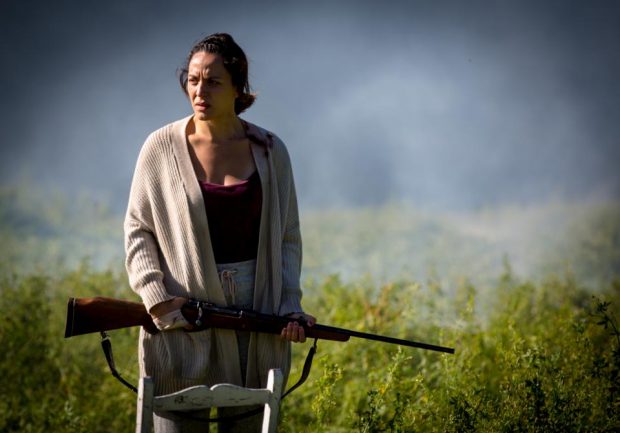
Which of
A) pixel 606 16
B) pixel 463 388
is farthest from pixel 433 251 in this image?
pixel 463 388

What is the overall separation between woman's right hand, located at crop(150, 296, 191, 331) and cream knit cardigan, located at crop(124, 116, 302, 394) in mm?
28

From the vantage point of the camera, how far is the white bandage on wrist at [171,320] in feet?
9.57

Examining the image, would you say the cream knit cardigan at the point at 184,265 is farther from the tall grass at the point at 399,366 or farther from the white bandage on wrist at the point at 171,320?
the tall grass at the point at 399,366

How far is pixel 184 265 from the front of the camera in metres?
2.98

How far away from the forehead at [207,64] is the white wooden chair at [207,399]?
3.70 ft

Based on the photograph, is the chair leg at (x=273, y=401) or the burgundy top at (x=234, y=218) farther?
the burgundy top at (x=234, y=218)

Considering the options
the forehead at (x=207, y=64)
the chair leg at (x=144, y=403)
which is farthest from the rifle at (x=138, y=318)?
the forehead at (x=207, y=64)

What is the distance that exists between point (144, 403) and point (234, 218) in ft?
2.62

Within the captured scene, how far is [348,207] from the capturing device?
808cm

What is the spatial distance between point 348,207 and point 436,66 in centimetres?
163

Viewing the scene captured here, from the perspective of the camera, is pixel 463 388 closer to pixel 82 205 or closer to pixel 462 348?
pixel 462 348

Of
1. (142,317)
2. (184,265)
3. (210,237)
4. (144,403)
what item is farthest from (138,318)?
(144,403)

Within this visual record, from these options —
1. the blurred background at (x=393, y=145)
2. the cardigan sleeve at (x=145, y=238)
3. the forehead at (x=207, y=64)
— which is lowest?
the cardigan sleeve at (x=145, y=238)

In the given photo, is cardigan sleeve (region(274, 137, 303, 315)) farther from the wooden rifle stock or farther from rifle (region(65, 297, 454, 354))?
the wooden rifle stock
